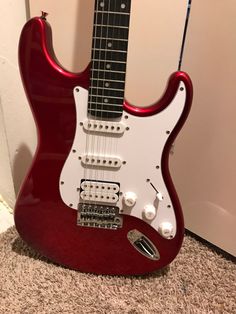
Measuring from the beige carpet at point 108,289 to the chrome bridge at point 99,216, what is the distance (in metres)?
0.15

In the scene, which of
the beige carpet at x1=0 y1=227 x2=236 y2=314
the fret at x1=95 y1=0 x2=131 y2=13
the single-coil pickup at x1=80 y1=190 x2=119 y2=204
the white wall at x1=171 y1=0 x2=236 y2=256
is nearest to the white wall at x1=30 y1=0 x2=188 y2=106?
the white wall at x1=171 y1=0 x2=236 y2=256

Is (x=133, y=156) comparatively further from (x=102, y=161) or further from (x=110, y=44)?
(x=110, y=44)

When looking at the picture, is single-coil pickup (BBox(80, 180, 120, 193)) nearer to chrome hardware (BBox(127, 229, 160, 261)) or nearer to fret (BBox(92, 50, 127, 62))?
chrome hardware (BBox(127, 229, 160, 261))

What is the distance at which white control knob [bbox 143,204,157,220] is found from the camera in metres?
0.82

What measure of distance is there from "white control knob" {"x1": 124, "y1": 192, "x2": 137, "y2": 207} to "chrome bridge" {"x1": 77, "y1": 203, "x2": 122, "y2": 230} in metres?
0.04

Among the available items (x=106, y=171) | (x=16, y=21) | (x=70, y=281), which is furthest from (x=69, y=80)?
(x=70, y=281)

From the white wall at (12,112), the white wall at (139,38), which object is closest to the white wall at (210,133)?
the white wall at (139,38)

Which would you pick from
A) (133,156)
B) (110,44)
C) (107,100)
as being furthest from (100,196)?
(110,44)

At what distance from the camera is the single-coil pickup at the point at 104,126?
78cm

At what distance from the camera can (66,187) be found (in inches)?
32.9

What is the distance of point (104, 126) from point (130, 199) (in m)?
0.18

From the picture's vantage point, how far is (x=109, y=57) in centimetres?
75

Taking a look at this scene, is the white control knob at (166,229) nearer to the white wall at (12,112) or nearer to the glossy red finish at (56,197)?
the glossy red finish at (56,197)

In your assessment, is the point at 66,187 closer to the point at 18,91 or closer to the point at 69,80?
the point at 69,80
